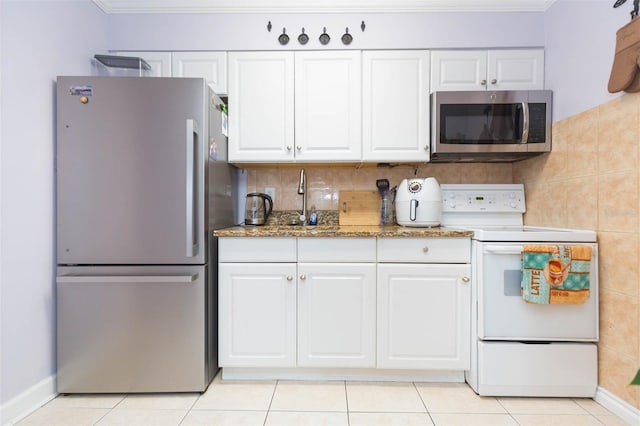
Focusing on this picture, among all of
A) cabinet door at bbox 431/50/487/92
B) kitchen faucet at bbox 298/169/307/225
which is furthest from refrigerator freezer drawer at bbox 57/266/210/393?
cabinet door at bbox 431/50/487/92

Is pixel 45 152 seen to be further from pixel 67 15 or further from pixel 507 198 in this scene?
pixel 507 198

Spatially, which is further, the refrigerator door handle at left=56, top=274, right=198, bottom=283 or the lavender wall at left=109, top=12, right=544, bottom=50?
the lavender wall at left=109, top=12, right=544, bottom=50

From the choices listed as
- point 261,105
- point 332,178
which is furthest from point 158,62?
point 332,178

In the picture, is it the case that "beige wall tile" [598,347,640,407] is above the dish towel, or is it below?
below

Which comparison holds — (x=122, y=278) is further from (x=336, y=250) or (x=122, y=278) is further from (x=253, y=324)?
(x=336, y=250)

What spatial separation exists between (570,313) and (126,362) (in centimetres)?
229

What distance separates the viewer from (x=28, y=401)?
1.57 meters

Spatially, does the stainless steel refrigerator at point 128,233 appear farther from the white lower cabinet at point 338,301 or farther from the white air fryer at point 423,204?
the white air fryer at point 423,204

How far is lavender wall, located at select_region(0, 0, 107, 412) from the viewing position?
1480mm

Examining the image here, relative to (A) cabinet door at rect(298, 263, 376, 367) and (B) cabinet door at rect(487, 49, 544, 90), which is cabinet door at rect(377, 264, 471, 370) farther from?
(B) cabinet door at rect(487, 49, 544, 90)

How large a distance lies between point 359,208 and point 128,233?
1441 millimetres

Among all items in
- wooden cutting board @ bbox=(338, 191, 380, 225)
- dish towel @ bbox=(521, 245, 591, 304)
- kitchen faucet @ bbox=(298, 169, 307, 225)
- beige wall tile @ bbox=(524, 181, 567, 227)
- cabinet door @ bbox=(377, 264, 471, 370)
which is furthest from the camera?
wooden cutting board @ bbox=(338, 191, 380, 225)

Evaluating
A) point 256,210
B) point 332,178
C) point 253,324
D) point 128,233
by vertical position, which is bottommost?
point 253,324

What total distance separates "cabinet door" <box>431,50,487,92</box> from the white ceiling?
295 mm
